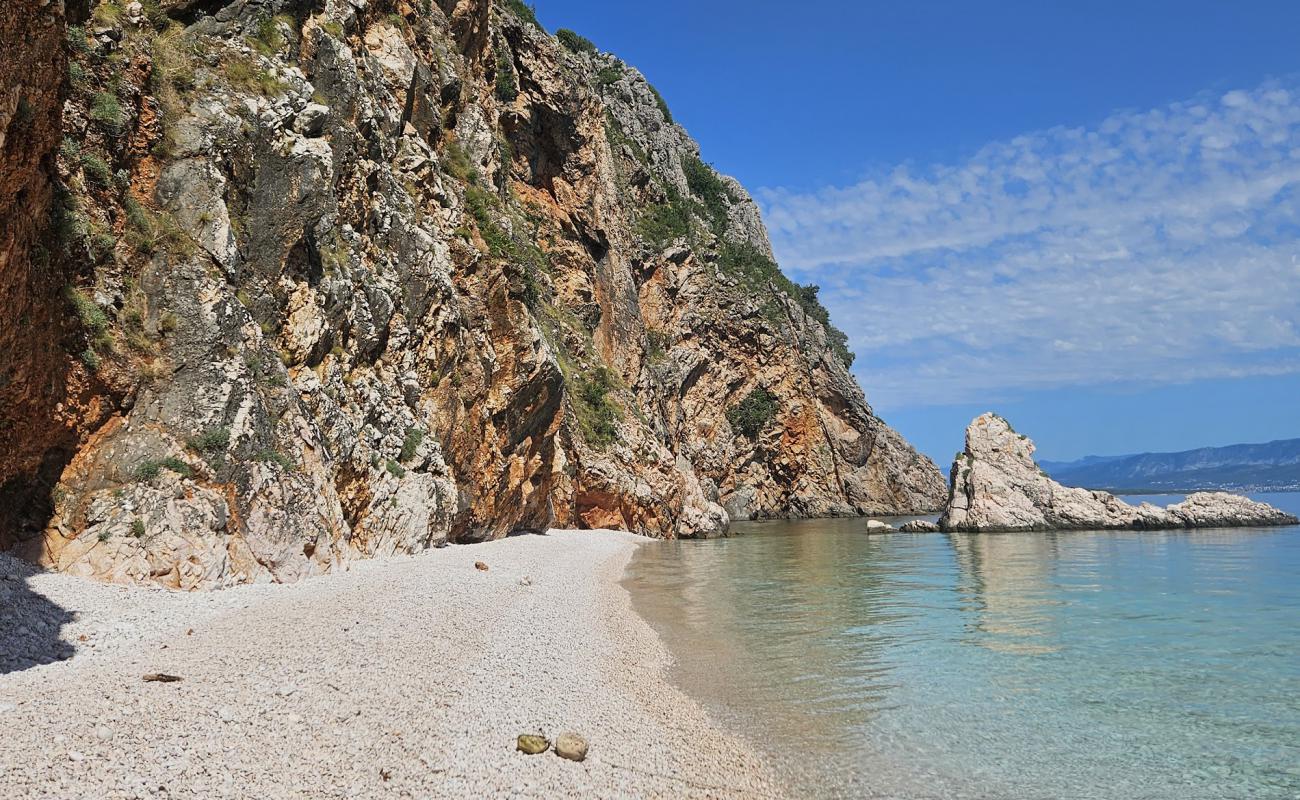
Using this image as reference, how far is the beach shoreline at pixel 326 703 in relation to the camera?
5.45m

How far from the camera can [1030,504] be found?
44969 millimetres

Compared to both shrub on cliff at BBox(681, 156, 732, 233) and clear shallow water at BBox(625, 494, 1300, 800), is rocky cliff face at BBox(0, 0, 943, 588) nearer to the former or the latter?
clear shallow water at BBox(625, 494, 1300, 800)

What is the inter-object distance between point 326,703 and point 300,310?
42.9 feet

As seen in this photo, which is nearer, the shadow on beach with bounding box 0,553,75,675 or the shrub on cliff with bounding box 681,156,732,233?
the shadow on beach with bounding box 0,553,75,675

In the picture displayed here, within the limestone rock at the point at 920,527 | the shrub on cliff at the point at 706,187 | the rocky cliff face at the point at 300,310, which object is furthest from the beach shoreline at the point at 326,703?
the shrub on cliff at the point at 706,187

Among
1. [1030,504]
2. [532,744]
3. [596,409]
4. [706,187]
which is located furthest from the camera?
[706,187]

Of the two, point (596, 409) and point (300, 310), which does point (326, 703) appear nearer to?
point (300, 310)

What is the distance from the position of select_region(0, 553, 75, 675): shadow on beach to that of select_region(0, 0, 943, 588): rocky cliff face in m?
1.68

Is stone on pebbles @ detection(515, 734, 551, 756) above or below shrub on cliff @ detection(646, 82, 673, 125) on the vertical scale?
below

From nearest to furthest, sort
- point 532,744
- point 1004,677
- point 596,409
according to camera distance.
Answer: point 532,744
point 1004,677
point 596,409

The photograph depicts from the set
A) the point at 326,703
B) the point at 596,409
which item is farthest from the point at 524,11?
the point at 326,703

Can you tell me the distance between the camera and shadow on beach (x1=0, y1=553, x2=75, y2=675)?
7.49 m

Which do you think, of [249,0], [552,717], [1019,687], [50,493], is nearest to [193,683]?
[552,717]

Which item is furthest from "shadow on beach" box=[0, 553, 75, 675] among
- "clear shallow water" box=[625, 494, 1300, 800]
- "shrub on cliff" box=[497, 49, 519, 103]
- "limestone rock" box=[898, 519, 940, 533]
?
"limestone rock" box=[898, 519, 940, 533]
